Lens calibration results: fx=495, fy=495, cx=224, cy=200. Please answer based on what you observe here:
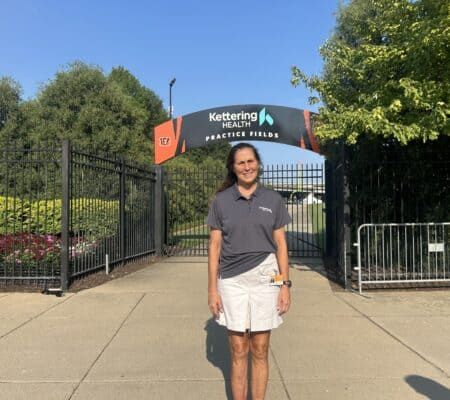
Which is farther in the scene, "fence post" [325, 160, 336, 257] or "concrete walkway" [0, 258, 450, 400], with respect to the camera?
"fence post" [325, 160, 336, 257]

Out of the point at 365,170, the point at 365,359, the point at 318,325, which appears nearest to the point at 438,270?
the point at 365,170

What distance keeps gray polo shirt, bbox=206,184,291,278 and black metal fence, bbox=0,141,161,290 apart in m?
5.24

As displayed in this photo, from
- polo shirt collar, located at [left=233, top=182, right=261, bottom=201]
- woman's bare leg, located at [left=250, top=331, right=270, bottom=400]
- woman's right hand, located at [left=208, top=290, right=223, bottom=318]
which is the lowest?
woman's bare leg, located at [left=250, top=331, right=270, bottom=400]

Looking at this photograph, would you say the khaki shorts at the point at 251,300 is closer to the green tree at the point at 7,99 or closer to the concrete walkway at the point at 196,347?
the concrete walkway at the point at 196,347

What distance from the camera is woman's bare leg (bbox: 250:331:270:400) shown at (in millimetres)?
3271

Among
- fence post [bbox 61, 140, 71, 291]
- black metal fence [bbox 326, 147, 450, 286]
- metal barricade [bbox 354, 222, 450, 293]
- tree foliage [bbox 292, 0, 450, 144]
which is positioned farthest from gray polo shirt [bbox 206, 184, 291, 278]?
black metal fence [bbox 326, 147, 450, 286]

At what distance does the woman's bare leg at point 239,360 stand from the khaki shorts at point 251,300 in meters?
0.09

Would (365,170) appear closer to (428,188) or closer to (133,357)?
(428,188)

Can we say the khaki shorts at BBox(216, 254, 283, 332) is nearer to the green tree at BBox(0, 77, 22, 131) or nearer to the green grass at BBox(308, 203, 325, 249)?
the green grass at BBox(308, 203, 325, 249)

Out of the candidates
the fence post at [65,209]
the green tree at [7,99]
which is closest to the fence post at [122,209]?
the fence post at [65,209]

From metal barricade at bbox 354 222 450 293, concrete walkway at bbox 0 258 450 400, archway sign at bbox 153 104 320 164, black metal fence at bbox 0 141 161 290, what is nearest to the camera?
concrete walkway at bbox 0 258 450 400

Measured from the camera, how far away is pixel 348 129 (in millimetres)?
7570

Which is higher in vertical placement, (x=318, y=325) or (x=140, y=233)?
(x=140, y=233)

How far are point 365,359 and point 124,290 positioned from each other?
15.1 ft
